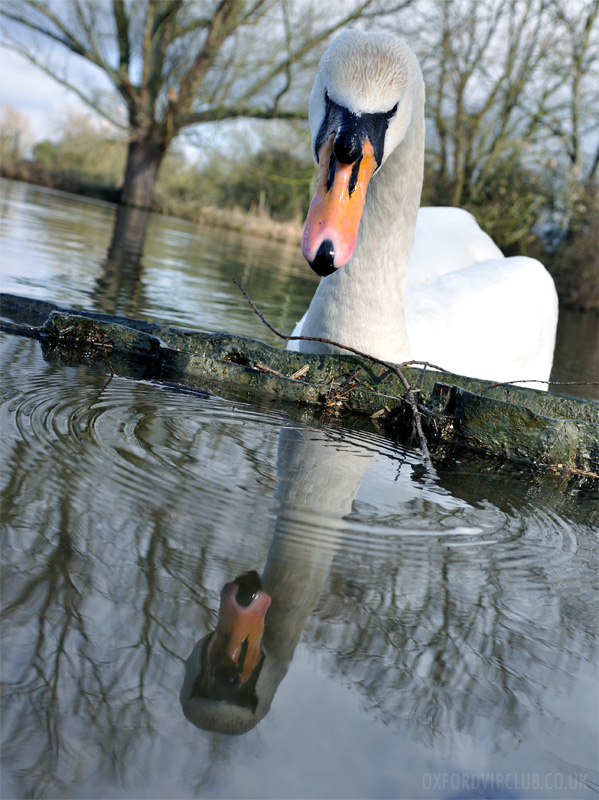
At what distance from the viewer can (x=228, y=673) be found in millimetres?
1224

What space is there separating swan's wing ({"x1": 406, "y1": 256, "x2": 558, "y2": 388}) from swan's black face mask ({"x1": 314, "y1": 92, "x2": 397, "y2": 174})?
121cm

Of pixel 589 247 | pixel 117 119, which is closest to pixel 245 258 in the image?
pixel 589 247

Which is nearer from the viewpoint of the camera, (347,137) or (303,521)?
(303,521)

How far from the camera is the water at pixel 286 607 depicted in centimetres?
109

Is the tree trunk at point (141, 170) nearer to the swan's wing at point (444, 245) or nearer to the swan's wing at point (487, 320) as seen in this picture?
the swan's wing at point (444, 245)

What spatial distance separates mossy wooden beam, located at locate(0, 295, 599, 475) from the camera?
300 cm

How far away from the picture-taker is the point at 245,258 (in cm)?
1302

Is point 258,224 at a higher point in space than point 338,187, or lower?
lower

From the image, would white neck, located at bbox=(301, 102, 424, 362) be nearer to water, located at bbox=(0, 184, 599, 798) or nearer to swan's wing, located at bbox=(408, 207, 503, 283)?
water, located at bbox=(0, 184, 599, 798)

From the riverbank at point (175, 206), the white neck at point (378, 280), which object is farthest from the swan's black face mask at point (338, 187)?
the riverbank at point (175, 206)

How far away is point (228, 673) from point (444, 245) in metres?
4.61

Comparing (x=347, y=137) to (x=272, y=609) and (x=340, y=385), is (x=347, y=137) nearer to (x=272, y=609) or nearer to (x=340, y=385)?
(x=340, y=385)

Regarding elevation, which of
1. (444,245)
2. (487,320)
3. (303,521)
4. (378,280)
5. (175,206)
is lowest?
(175,206)

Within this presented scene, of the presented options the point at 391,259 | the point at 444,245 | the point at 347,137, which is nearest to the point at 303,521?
the point at 347,137
